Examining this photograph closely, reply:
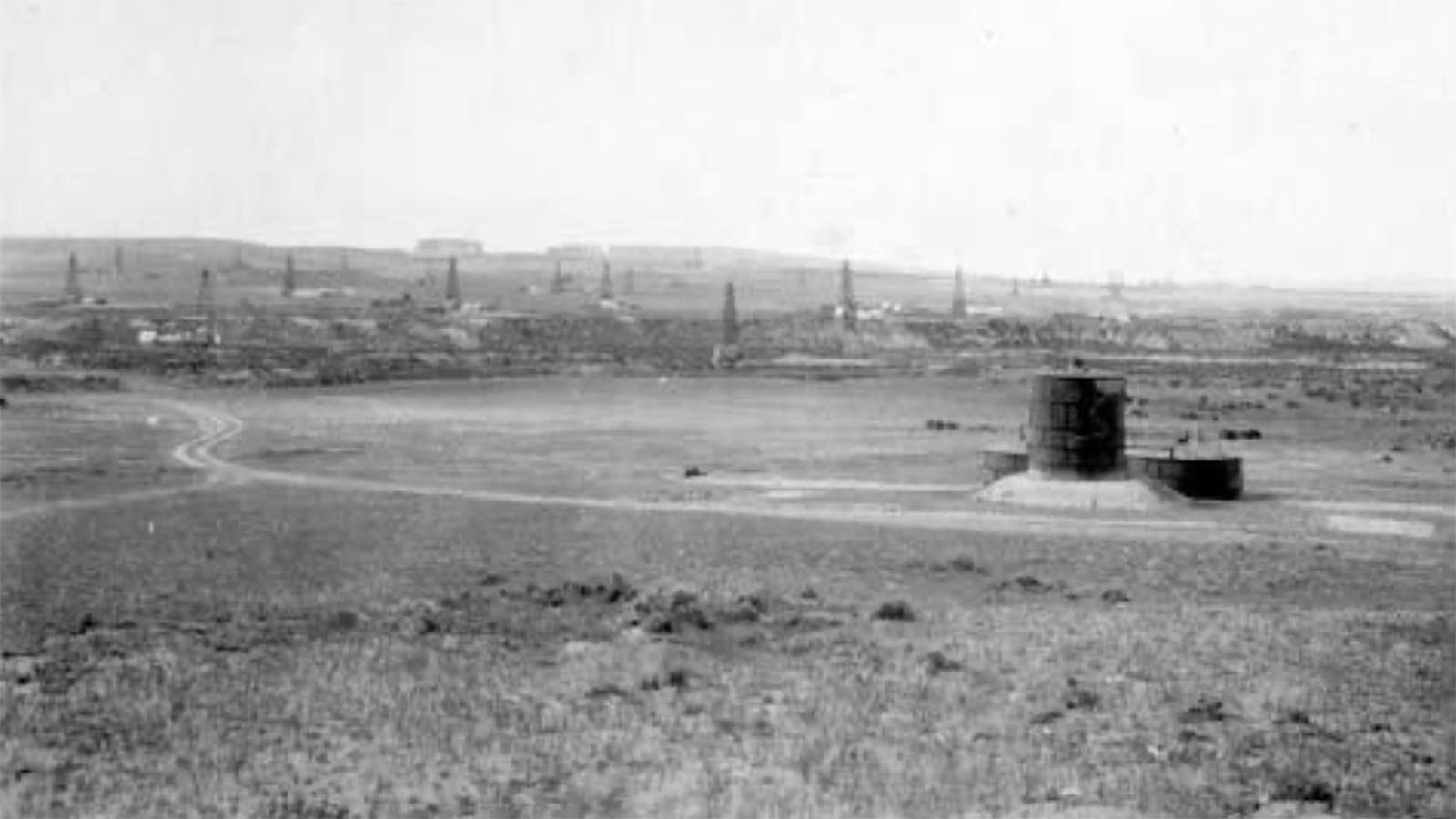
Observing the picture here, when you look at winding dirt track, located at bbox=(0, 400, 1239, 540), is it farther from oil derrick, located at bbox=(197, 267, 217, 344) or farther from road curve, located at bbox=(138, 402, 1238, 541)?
oil derrick, located at bbox=(197, 267, 217, 344)

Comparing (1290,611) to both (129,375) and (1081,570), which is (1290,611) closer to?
(1081,570)

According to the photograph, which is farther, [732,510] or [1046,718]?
[732,510]

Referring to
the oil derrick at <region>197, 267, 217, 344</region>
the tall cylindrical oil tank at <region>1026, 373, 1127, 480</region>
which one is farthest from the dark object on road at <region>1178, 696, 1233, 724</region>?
the oil derrick at <region>197, 267, 217, 344</region>

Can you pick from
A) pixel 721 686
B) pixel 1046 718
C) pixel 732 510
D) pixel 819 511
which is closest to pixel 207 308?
pixel 732 510

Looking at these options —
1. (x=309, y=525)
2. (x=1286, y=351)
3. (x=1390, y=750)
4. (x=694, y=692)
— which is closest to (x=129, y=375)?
(x=309, y=525)

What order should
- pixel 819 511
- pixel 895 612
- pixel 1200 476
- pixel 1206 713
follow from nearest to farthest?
pixel 1206 713
pixel 895 612
pixel 819 511
pixel 1200 476

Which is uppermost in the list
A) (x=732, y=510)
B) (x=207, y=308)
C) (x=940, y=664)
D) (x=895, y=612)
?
(x=207, y=308)

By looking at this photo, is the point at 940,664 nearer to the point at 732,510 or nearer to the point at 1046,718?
the point at 1046,718

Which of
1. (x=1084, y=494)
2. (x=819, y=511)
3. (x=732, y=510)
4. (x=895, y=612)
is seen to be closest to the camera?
(x=895, y=612)

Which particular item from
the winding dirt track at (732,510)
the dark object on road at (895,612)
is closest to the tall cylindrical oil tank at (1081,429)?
the winding dirt track at (732,510)
